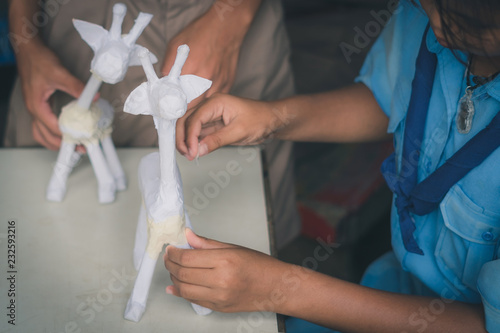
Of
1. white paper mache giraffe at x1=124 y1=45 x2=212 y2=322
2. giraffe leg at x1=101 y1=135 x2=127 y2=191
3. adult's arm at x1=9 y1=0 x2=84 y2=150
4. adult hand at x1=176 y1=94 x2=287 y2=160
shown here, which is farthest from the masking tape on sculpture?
adult's arm at x1=9 y1=0 x2=84 y2=150

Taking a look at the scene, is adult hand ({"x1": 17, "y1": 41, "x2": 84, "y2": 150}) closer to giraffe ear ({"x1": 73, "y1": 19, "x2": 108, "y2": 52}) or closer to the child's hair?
giraffe ear ({"x1": 73, "y1": 19, "x2": 108, "y2": 52})

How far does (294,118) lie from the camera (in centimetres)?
97

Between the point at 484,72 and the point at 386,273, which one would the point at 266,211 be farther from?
the point at 484,72

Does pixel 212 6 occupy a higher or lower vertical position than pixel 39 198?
higher

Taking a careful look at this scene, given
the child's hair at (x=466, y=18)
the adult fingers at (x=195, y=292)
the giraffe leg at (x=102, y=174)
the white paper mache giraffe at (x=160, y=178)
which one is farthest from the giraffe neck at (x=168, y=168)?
the child's hair at (x=466, y=18)

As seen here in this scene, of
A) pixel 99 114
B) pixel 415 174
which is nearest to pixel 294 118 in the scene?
pixel 415 174

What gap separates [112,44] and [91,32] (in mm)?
38

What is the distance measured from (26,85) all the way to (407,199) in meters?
0.70

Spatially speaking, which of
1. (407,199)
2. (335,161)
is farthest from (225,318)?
(335,161)

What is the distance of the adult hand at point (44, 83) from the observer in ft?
2.99

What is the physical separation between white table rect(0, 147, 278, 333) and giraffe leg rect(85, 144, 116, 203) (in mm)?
17

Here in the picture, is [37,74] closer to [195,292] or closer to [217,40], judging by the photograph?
[217,40]

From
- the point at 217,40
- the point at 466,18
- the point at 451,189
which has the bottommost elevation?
the point at 451,189

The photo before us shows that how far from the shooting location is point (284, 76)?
1174 millimetres
